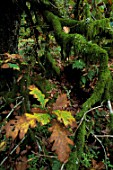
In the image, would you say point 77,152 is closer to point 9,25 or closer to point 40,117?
point 40,117

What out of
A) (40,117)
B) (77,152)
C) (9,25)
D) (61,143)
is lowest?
(77,152)

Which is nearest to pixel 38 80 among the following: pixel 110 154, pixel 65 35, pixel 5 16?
pixel 65 35

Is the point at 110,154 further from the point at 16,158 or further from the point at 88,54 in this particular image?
the point at 88,54

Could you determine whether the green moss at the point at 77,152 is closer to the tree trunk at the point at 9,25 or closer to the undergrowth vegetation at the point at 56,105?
the undergrowth vegetation at the point at 56,105

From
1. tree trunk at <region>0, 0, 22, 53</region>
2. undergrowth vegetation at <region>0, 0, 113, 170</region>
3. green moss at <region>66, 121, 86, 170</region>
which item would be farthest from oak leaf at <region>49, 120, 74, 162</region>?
tree trunk at <region>0, 0, 22, 53</region>

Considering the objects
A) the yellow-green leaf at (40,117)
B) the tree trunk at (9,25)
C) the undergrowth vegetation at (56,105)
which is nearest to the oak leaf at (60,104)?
the undergrowth vegetation at (56,105)

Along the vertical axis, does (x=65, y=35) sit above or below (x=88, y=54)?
above

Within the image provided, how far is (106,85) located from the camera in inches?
79.0

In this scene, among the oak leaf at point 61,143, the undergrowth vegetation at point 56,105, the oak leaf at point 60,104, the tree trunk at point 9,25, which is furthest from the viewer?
the tree trunk at point 9,25

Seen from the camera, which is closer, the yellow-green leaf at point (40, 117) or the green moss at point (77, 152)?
the yellow-green leaf at point (40, 117)

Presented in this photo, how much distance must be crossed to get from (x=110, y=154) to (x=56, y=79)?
93.3 inches

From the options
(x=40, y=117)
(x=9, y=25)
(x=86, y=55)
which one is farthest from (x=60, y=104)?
(x=9, y=25)

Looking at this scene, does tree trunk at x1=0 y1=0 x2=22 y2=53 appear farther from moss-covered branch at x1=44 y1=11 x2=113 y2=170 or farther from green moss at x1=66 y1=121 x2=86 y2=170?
green moss at x1=66 y1=121 x2=86 y2=170

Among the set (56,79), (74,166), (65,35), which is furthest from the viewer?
(56,79)
